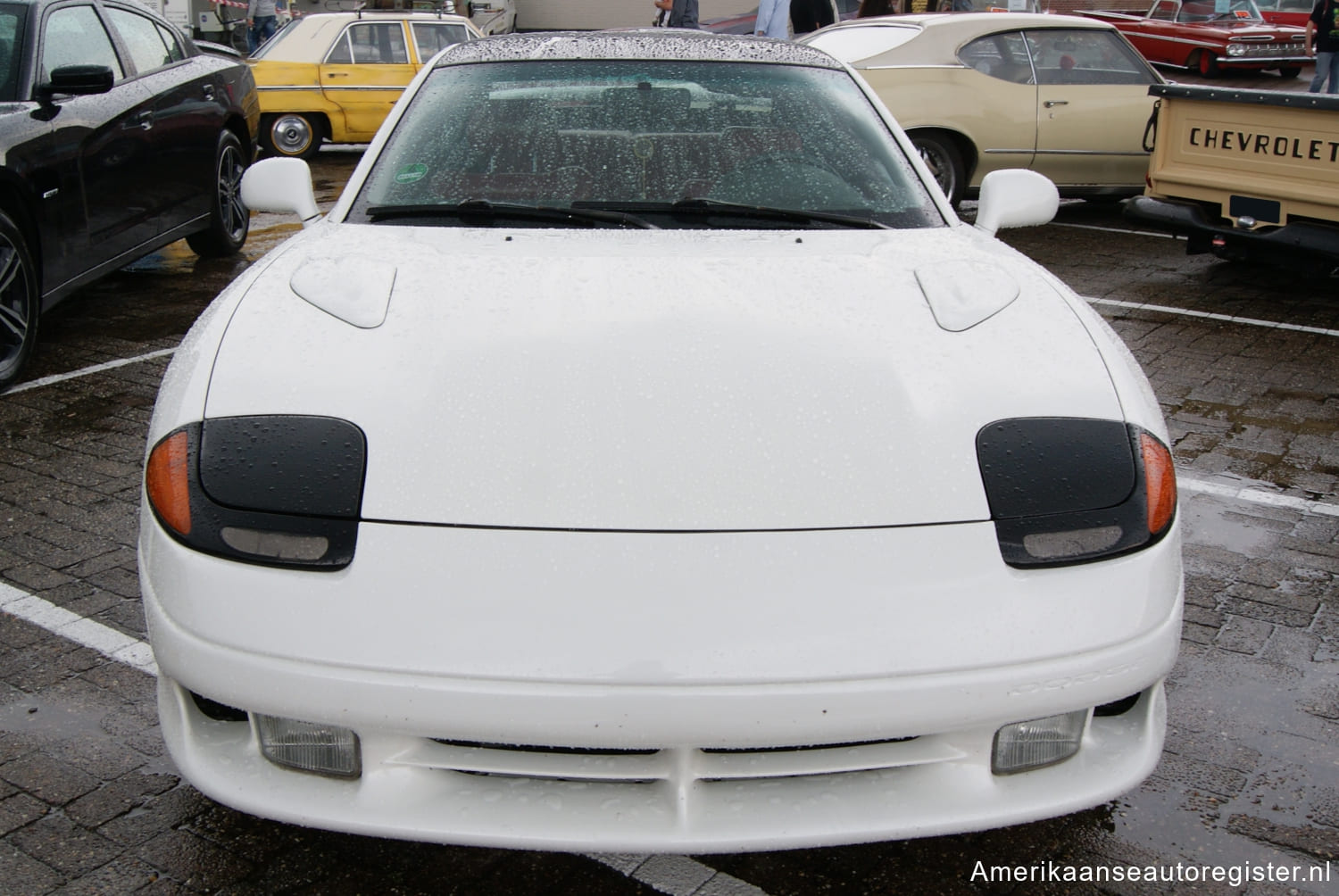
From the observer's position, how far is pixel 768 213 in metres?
2.99

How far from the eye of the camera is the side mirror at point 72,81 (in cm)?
527

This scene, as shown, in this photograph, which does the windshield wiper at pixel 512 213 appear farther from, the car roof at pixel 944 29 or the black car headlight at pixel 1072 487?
the car roof at pixel 944 29

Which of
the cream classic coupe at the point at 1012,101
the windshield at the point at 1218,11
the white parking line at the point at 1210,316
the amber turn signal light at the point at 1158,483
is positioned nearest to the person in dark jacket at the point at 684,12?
the cream classic coupe at the point at 1012,101

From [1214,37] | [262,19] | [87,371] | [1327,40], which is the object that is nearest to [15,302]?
[87,371]

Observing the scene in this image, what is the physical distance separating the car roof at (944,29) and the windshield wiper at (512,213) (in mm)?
6450

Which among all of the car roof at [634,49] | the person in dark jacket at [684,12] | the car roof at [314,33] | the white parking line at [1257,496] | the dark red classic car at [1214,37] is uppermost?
the car roof at [634,49]

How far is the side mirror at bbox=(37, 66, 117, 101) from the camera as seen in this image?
527cm

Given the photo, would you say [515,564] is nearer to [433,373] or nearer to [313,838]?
[433,373]

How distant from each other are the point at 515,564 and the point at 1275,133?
6218mm

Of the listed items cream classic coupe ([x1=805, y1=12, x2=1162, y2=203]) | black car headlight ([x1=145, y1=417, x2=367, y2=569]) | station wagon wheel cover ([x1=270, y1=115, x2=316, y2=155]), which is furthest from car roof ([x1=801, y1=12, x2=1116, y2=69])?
black car headlight ([x1=145, y1=417, x2=367, y2=569])

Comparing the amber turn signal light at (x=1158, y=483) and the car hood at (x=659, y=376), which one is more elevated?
the car hood at (x=659, y=376)

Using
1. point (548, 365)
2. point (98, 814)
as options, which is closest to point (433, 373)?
point (548, 365)

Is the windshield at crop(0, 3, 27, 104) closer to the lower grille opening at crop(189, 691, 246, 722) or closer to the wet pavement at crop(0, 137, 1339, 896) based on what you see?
the wet pavement at crop(0, 137, 1339, 896)

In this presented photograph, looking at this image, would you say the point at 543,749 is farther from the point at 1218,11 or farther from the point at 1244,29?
the point at 1218,11
